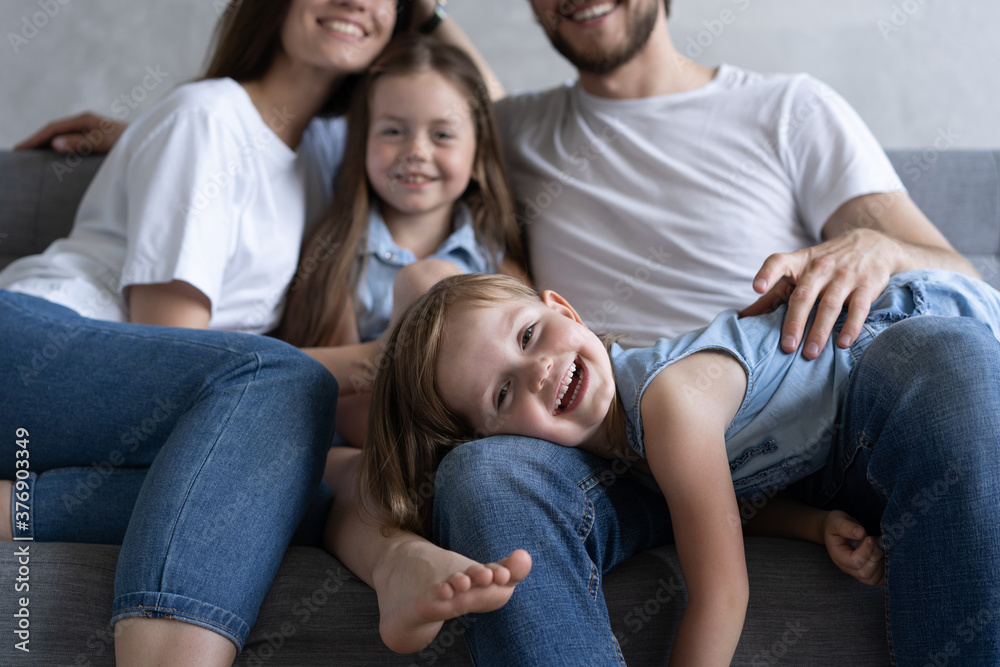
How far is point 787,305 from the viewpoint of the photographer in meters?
1.07

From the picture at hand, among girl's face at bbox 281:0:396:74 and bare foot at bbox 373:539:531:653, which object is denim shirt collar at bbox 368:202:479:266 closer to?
girl's face at bbox 281:0:396:74

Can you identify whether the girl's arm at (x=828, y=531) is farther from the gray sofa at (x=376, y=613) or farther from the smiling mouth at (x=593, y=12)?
the smiling mouth at (x=593, y=12)

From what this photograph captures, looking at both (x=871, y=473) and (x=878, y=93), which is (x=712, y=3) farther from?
(x=871, y=473)

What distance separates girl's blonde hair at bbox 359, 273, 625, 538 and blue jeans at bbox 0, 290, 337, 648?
8 centimetres

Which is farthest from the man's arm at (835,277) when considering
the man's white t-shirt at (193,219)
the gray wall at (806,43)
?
the gray wall at (806,43)

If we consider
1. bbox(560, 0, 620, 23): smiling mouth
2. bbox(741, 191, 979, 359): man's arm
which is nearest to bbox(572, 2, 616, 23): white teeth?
bbox(560, 0, 620, 23): smiling mouth

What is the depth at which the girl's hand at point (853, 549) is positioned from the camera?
90 centimetres

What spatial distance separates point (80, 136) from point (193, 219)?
0.72m

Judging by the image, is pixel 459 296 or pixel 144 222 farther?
pixel 144 222

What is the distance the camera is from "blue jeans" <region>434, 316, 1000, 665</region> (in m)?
0.75

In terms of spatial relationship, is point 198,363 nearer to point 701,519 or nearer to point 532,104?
point 701,519

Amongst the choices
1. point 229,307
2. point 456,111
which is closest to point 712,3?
point 456,111

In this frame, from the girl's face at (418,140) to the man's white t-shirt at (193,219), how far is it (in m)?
0.19

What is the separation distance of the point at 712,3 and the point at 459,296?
1.75m
